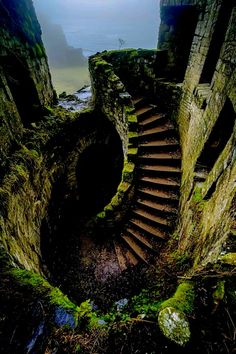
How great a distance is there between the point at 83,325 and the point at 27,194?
3.76 metres

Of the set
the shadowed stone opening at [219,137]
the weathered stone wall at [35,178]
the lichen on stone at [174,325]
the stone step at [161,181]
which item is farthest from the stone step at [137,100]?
the lichen on stone at [174,325]

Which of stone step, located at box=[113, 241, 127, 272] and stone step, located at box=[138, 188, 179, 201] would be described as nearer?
stone step, located at box=[113, 241, 127, 272]

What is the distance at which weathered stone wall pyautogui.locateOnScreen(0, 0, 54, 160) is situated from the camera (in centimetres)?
523

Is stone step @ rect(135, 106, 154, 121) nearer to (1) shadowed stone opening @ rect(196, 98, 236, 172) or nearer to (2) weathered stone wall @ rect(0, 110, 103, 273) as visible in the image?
(2) weathered stone wall @ rect(0, 110, 103, 273)

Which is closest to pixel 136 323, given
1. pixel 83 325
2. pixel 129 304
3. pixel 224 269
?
pixel 83 325

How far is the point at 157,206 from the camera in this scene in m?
7.04

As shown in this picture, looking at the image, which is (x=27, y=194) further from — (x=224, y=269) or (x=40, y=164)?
(x=224, y=269)

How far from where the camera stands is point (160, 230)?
685 cm

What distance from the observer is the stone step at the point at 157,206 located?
6.94 meters

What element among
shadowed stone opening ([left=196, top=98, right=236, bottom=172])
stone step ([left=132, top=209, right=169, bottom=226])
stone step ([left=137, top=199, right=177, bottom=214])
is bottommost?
stone step ([left=132, top=209, right=169, bottom=226])

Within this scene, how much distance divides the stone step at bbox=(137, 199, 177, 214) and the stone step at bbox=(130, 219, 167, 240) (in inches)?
23.1

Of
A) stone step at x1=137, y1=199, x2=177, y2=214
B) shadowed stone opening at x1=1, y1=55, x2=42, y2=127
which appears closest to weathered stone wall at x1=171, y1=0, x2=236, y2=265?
stone step at x1=137, y1=199, x2=177, y2=214

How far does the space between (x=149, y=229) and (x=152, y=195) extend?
3.60ft

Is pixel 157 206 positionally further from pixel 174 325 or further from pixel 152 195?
pixel 174 325
